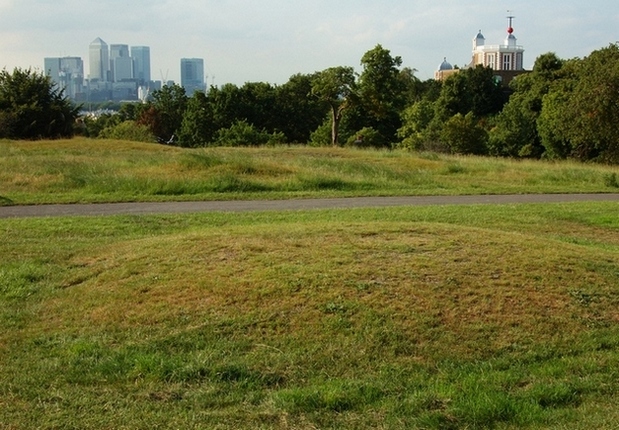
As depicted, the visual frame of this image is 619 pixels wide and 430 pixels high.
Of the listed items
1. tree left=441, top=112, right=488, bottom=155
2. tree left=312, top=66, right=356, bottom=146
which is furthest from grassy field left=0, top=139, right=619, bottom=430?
tree left=441, top=112, right=488, bottom=155

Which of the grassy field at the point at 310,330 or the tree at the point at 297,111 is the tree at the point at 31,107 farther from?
the grassy field at the point at 310,330

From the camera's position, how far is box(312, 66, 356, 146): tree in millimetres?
41562

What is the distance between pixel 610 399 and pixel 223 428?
8.37 feet

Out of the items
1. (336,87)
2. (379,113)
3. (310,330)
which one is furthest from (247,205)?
(379,113)

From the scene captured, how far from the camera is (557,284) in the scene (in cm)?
700

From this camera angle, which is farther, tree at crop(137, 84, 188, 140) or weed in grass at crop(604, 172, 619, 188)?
tree at crop(137, 84, 188, 140)

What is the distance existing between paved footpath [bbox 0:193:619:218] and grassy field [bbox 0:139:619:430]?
12.2 feet

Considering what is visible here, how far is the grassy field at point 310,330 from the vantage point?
15.2 feet

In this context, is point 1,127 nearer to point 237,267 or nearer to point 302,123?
point 302,123

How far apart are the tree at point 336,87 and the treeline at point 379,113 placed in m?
0.06

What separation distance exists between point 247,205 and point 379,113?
1214 inches

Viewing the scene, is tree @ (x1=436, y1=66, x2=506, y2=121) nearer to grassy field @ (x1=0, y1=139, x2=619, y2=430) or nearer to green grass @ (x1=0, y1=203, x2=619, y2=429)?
grassy field @ (x1=0, y1=139, x2=619, y2=430)

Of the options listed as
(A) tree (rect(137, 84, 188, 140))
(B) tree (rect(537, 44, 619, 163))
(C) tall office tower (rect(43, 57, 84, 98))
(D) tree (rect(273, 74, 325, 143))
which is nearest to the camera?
(B) tree (rect(537, 44, 619, 163))

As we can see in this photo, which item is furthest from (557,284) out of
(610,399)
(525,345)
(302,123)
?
(302,123)
